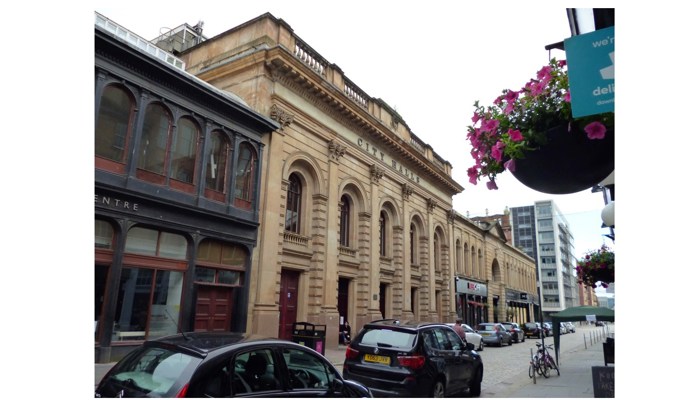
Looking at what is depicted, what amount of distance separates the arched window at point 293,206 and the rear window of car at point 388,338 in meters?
10.8

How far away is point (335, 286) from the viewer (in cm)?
2072

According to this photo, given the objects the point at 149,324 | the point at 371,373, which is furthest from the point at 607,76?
the point at 149,324

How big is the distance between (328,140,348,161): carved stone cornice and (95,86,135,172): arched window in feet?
33.1

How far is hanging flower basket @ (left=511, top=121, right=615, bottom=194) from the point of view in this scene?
2969 millimetres

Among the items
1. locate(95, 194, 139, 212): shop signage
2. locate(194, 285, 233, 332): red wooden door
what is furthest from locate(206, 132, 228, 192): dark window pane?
locate(194, 285, 233, 332): red wooden door

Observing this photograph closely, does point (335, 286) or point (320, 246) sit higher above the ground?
point (320, 246)

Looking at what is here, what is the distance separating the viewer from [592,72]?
2615 millimetres

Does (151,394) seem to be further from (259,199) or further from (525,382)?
(259,199)

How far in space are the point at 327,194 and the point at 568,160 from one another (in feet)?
60.0

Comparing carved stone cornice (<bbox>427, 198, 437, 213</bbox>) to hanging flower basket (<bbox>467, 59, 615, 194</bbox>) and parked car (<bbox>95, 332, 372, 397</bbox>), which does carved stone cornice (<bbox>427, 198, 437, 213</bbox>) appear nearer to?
parked car (<bbox>95, 332, 372, 397</bbox>)

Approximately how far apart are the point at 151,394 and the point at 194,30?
2428 centimetres

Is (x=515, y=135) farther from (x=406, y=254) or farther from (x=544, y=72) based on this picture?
(x=406, y=254)

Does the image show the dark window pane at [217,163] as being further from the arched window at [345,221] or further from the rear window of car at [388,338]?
the rear window of car at [388,338]

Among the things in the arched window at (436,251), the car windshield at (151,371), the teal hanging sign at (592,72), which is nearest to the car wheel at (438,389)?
the car windshield at (151,371)
